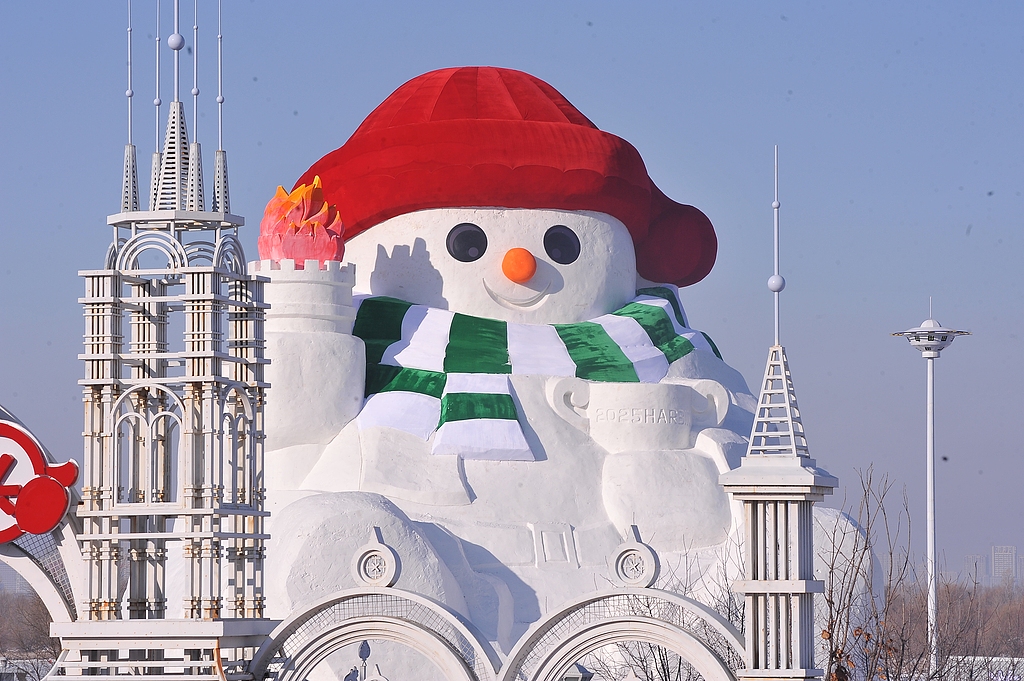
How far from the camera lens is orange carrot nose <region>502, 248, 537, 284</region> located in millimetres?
21391

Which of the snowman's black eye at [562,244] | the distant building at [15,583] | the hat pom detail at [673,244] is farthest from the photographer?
the distant building at [15,583]

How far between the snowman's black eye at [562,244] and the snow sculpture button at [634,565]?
969cm

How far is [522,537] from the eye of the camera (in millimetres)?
19828

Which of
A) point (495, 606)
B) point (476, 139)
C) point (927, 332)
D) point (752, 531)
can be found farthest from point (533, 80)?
point (752, 531)

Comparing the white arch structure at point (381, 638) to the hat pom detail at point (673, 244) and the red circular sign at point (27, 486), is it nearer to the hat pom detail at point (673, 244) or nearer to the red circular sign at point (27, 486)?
the red circular sign at point (27, 486)

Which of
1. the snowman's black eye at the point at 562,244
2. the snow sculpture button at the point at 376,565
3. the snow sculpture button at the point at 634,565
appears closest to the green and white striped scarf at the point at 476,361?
the snowman's black eye at the point at 562,244

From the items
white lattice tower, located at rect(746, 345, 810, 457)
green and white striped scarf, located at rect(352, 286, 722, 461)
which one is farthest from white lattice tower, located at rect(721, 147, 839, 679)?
green and white striped scarf, located at rect(352, 286, 722, 461)

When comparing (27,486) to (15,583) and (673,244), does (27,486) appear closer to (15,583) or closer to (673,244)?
(673,244)

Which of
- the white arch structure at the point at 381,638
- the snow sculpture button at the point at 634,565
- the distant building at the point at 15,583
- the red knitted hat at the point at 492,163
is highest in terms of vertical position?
the red knitted hat at the point at 492,163

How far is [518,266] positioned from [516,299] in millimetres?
531

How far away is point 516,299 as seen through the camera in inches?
856

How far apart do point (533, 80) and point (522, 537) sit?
22.8ft

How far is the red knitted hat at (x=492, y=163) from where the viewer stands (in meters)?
21.7

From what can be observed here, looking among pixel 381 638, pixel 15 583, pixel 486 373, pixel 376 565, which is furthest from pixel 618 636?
pixel 15 583
